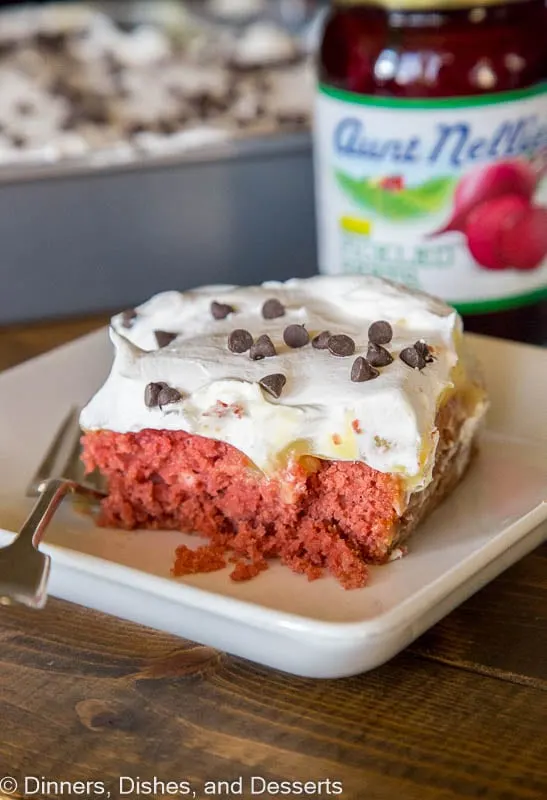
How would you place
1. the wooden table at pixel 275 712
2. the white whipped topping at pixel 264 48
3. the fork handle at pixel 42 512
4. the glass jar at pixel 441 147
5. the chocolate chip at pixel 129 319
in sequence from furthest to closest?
the white whipped topping at pixel 264 48 → the glass jar at pixel 441 147 → the chocolate chip at pixel 129 319 → the fork handle at pixel 42 512 → the wooden table at pixel 275 712

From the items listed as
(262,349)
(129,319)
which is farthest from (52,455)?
(262,349)

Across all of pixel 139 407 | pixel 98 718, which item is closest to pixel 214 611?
pixel 98 718

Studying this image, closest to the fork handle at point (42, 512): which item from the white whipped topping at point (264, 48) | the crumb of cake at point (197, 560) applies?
the crumb of cake at point (197, 560)

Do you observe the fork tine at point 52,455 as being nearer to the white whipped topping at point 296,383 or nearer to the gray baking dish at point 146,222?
the white whipped topping at point 296,383

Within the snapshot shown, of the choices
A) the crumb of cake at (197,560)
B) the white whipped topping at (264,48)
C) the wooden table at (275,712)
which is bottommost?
the wooden table at (275,712)

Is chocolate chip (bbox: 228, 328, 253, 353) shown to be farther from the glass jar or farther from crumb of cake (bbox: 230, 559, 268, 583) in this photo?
the glass jar

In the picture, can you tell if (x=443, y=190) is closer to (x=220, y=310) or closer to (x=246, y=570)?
(x=220, y=310)
